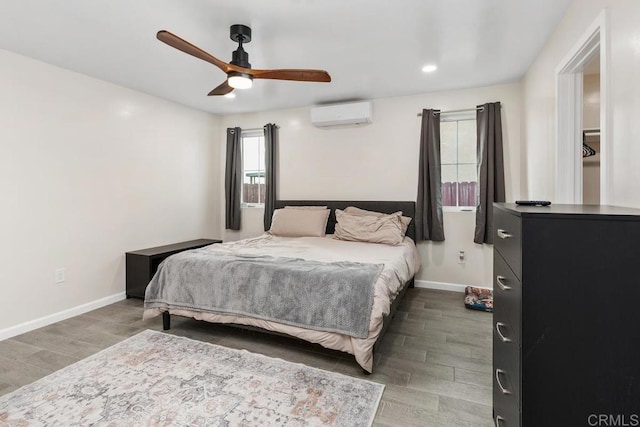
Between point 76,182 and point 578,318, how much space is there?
405 cm

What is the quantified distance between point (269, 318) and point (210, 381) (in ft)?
1.78

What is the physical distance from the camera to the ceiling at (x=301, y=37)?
213 centimetres

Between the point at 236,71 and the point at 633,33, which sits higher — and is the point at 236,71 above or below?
above

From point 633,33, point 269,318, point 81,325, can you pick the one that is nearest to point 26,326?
point 81,325

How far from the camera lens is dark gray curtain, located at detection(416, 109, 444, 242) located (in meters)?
3.85

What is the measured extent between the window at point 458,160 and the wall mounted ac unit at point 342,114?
3.22 feet

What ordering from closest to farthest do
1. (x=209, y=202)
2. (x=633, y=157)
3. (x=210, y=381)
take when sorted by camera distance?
(x=633, y=157)
(x=210, y=381)
(x=209, y=202)

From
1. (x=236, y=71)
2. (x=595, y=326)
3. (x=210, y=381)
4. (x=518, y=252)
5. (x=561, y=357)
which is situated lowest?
(x=210, y=381)

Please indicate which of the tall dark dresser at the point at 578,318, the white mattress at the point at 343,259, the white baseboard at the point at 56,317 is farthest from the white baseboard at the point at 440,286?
the white baseboard at the point at 56,317

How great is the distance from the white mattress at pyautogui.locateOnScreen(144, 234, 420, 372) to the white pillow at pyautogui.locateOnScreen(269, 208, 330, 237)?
122 millimetres

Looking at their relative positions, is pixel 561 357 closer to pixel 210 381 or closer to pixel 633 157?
pixel 633 157

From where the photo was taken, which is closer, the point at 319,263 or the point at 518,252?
Result: the point at 518,252

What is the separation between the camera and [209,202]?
5.10 m

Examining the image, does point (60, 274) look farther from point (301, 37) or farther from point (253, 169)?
point (301, 37)
